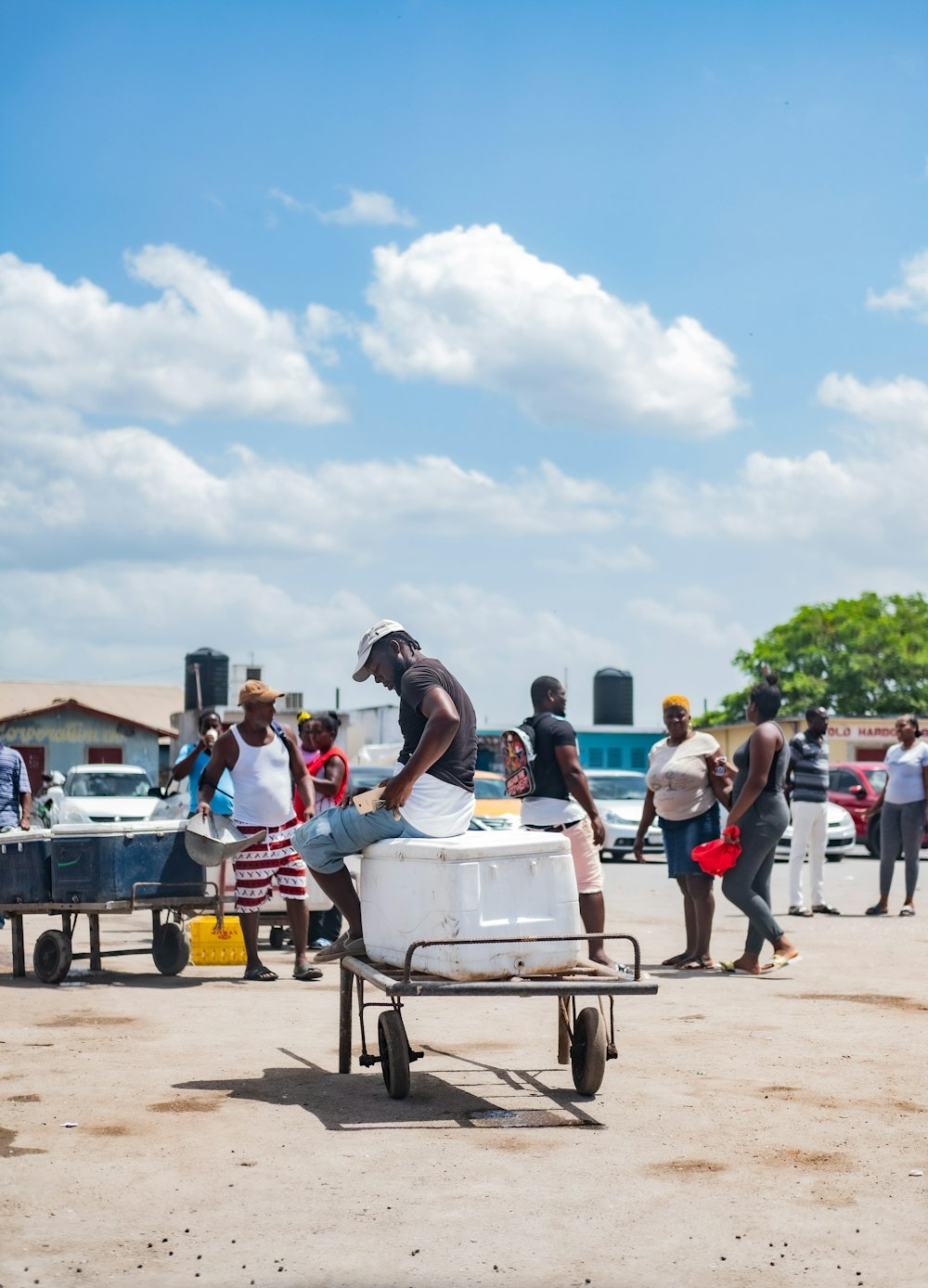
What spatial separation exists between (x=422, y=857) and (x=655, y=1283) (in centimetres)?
242

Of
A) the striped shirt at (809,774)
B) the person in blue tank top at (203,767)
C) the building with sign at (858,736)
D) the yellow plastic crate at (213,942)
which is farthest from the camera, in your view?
the building with sign at (858,736)

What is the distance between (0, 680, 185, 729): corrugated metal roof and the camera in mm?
75875

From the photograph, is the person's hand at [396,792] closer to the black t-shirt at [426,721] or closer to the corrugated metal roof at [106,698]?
the black t-shirt at [426,721]

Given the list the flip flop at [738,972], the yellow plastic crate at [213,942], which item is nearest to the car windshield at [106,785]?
the yellow plastic crate at [213,942]

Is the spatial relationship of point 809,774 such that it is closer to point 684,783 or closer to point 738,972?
point 684,783

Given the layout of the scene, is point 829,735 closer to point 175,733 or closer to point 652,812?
point 175,733

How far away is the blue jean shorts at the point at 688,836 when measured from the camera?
1123 cm

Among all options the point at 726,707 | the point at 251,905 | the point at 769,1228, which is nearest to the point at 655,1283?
the point at 769,1228

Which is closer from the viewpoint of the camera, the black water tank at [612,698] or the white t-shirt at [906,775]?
the white t-shirt at [906,775]

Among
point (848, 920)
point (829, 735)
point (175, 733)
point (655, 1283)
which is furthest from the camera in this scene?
point (175, 733)

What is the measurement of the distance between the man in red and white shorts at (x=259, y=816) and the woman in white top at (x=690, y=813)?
2432 millimetres

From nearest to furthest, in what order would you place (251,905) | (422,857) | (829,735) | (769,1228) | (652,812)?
(769,1228) → (422,857) → (251,905) → (652,812) → (829,735)

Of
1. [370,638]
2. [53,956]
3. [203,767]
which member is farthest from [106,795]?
[370,638]

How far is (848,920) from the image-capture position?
15.5 metres
